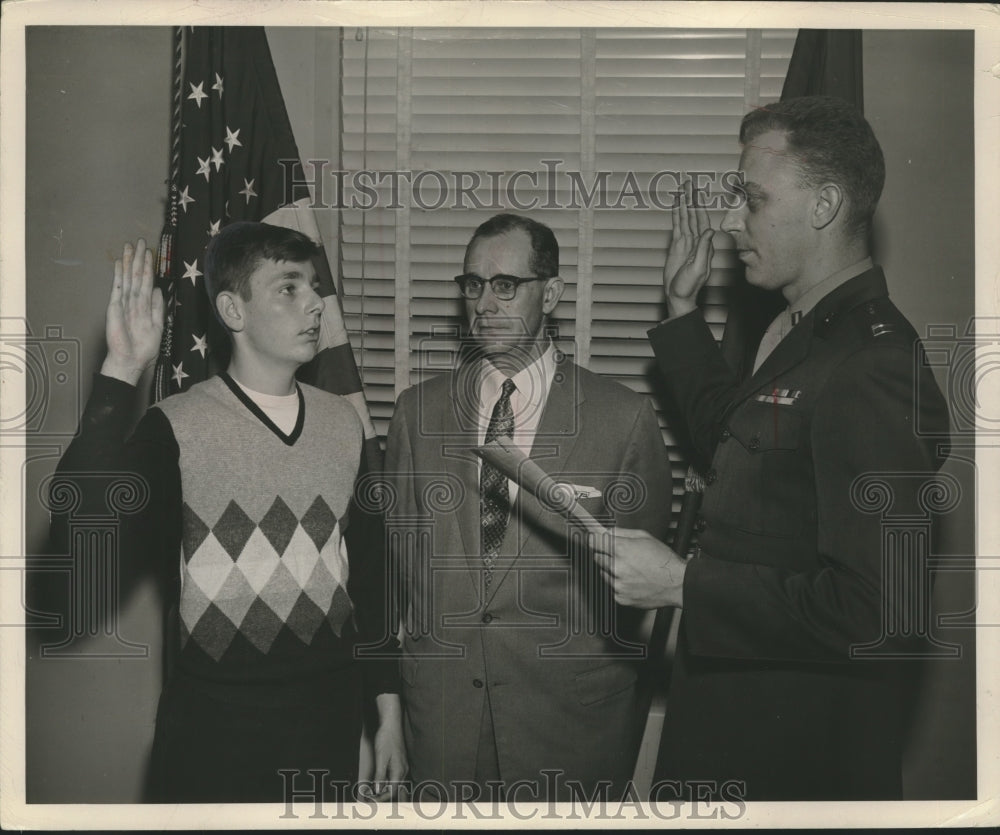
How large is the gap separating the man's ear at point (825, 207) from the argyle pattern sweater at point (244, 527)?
4.08 ft

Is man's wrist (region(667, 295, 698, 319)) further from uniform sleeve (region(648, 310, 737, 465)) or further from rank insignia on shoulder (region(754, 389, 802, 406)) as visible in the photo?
rank insignia on shoulder (region(754, 389, 802, 406))

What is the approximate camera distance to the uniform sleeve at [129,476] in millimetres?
2244

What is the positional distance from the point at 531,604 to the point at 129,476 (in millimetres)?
1005

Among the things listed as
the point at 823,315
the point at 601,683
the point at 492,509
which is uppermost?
the point at 823,315

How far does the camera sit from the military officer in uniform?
6.63 feet

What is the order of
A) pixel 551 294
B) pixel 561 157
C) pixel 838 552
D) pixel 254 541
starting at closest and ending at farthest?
pixel 838 552 → pixel 254 541 → pixel 551 294 → pixel 561 157

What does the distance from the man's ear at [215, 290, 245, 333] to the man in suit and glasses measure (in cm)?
45

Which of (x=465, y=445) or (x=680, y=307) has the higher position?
(x=680, y=307)

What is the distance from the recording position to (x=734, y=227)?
90.0 inches

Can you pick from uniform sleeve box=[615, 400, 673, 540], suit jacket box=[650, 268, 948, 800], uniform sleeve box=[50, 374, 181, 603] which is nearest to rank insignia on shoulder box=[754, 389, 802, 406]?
suit jacket box=[650, 268, 948, 800]

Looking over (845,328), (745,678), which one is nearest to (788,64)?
(845,328)

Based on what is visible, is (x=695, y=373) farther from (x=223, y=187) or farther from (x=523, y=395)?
(x=223, y=187)

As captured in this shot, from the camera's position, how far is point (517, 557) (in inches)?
89.4

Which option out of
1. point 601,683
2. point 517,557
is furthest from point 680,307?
point 601,683
